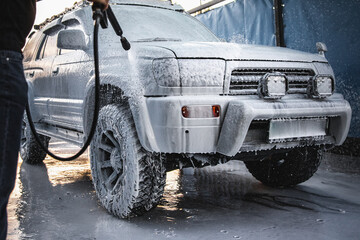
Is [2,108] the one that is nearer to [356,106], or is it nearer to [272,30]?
[356,106]

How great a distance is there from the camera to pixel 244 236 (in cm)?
282

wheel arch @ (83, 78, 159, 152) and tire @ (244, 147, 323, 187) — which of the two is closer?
wheel arch @ (83, 78, 159, 152)

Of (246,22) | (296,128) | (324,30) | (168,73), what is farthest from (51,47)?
(246,22)

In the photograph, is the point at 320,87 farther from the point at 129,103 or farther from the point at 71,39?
the point at 71,39

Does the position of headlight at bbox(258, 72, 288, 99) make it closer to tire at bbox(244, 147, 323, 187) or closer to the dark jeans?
tire at bbox(244, 147, 323, 187)

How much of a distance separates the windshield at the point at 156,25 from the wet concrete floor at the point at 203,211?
5.10ft

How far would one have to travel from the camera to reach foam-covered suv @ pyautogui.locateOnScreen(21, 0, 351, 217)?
2814 mm

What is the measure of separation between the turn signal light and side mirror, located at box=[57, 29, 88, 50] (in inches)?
55.4

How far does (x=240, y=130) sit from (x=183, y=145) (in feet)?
1.32

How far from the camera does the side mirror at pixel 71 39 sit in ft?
11.6

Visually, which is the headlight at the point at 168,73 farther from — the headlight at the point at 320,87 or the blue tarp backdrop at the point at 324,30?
the blue tarp backdrop at the point at 324,30

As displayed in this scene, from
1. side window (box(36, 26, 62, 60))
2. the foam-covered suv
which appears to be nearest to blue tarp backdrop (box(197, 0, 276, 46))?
the foam-covered suv

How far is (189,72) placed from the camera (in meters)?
2.87

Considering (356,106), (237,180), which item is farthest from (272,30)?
(237,180)
